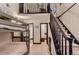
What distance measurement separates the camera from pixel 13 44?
6.93 feet

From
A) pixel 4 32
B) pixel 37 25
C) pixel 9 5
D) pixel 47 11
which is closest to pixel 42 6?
pixel 47 11

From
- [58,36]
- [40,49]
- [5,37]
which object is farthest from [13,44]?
[58,36]

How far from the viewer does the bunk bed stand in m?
1.99

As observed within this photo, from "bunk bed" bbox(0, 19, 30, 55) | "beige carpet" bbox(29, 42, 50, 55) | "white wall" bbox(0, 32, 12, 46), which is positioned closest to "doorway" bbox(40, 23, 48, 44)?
"beige carpet" bbox(29, 42, 50, 55)

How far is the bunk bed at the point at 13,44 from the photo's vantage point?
78.2 inches

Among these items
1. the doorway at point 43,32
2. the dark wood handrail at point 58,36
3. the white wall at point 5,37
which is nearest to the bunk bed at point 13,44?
the white wall at point 5,37

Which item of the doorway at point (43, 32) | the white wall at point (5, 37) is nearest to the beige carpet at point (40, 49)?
the doorway at point (43, 32)

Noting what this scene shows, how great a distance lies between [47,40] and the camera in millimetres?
2041

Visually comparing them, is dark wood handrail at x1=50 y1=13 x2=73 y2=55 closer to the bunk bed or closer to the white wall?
the bunk bed

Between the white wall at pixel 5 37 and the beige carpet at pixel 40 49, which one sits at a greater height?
the white wall at pixel 5 37

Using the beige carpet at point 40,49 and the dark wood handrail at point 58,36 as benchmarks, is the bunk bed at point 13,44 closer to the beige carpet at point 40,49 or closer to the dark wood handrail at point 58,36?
the beige carpet at point 40,49

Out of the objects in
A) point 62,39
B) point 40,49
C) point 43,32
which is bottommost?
point 40,49

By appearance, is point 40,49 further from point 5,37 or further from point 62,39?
point 5,37
